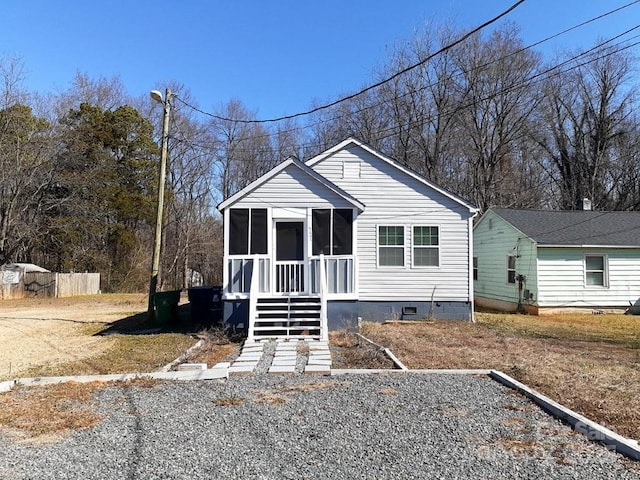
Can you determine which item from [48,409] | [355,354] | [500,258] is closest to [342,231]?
[355,354]

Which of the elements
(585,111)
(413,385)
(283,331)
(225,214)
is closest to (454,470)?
(413,385)

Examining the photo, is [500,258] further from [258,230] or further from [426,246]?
[258,230]

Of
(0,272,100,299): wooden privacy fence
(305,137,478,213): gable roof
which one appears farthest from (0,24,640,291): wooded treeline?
(305,137,478,213): gable roof

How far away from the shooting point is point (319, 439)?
4051 mm

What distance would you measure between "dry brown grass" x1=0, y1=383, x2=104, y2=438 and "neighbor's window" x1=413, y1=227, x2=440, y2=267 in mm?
9257

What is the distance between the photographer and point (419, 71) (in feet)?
91.0

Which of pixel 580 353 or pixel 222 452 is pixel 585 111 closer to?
pixel 580 353

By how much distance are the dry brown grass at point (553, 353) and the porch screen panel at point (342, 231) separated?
6.67 ft

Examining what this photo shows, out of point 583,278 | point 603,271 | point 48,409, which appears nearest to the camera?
point 48,409

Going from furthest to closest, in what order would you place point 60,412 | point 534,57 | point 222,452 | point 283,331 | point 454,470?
point 534,57
point 283,331
point 60,412
point 222,452
point 454,470

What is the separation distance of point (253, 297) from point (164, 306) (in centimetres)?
416

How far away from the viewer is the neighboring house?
16156mm

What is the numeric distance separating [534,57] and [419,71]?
6.39m

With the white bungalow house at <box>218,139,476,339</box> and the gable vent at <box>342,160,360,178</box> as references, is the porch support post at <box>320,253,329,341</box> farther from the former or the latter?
the gable vent at <box>342,160,360,178</box>
